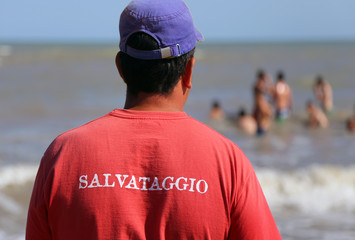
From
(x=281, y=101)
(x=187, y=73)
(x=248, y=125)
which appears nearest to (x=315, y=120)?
(x=281, y=101)

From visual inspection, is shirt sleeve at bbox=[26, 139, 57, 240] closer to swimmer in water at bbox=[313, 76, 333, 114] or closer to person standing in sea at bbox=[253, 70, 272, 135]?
person standing in sea at bbox=[253, 70, 272, 135]

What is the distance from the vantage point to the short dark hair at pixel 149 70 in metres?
1.26

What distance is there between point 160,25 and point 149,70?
0.36ft

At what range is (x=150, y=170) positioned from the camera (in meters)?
1.21

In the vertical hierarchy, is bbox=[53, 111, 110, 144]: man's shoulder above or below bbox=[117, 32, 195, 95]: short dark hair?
below

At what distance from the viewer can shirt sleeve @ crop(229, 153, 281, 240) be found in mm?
1219

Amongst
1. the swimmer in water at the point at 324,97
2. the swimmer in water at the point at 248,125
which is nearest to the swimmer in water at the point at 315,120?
the swimmer in water at the point at 248,125

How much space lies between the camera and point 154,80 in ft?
4.18

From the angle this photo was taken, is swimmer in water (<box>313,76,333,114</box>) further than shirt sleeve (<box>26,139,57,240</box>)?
Yes

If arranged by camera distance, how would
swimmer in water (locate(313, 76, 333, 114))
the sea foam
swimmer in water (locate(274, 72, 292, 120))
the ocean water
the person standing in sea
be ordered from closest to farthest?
the ocean water
the sea foam
the person standing in sea
swimmer in water (locate(274, 72, 292, 120))
swimmer in water (locate(313, 76, 333, 114))

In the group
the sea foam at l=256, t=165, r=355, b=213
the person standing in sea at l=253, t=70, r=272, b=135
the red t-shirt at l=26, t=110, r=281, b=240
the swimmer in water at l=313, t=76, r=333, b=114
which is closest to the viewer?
the red t-shirt at l=26, t=110, r=281, b=240

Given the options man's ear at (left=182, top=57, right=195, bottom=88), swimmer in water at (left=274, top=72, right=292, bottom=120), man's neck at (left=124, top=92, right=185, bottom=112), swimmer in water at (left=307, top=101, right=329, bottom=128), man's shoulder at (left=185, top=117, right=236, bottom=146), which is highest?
man's ear at (left=182, top=57, right=195, bottom=88)

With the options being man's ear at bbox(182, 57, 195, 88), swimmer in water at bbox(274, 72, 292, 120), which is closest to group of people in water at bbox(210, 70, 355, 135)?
swimmer in water at bbox(274, 72, 292, 120)

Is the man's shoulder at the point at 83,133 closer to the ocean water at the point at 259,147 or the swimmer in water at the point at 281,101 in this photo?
the ocean water at the point at 259,147
